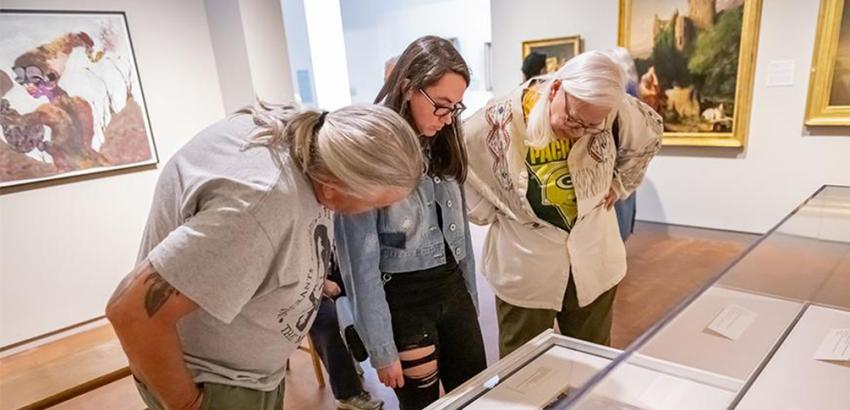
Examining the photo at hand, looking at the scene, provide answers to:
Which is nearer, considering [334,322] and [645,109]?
[645,109]

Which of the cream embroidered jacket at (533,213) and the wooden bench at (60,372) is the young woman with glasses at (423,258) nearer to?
the cream embroidered jacket at (533,213)

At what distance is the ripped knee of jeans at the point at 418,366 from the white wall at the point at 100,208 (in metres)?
2.47

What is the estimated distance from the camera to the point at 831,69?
10.6 ft

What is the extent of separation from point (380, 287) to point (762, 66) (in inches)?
145

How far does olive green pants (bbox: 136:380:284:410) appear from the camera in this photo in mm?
875

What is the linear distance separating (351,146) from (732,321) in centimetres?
89

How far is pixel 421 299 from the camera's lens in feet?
3.95

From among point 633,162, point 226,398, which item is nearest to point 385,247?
point 226,398

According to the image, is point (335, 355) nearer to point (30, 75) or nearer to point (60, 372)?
point (60, 372)

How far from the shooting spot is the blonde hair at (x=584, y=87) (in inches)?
48.6

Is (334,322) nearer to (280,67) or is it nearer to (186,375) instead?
(186,375)

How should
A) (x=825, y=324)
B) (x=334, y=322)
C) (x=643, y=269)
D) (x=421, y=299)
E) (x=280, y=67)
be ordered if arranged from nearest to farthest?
(x=825, y=324) → (x=421, y=299) → (x=334, y=322) → (x=280, y=67) → (x=643, y=269)

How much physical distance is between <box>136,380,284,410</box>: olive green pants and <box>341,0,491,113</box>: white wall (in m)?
5.17

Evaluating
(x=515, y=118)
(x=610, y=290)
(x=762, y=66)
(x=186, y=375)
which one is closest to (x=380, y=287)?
(x=186, y=375)
